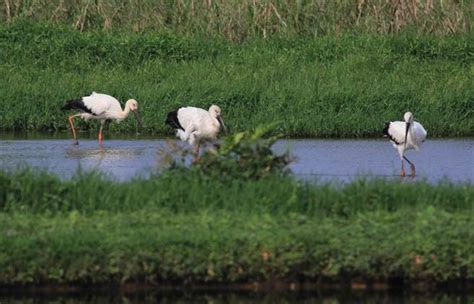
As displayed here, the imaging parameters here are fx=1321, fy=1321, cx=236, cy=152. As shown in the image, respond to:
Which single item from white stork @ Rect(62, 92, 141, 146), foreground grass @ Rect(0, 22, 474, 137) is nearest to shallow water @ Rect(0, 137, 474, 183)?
white stork @ Rect(62, 92, 141, 146)

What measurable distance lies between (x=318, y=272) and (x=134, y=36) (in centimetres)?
1264

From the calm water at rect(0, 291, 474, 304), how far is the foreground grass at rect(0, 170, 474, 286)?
0.34 ft

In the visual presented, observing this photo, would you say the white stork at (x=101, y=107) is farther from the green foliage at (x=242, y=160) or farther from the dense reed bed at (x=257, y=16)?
the green foliage at (x=242, y=160)

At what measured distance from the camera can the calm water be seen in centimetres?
798

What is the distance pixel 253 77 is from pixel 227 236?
10.7 metres

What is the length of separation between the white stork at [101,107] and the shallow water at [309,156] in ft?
1.12

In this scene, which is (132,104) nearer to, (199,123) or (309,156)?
(199,123)

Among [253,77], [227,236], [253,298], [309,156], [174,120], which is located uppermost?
[253,77]

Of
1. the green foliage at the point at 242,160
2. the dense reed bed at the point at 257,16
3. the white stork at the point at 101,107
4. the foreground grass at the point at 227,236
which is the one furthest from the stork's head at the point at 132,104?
the foreground grass at the point at 227,236

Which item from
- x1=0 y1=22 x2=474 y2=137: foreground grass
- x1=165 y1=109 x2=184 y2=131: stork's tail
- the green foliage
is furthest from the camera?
x1=0 y1=22 x2=474 y2=137: foreground grass

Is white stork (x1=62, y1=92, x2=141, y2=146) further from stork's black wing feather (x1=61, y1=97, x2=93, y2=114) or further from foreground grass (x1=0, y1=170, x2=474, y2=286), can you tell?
foreground grass (x1=0, y1=170, x2=474, y2=286)

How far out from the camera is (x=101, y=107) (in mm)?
17000

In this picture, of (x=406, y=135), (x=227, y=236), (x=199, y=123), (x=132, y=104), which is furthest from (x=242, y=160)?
(x=132, y=104)

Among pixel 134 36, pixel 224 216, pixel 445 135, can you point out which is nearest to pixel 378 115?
pixel 445 135
